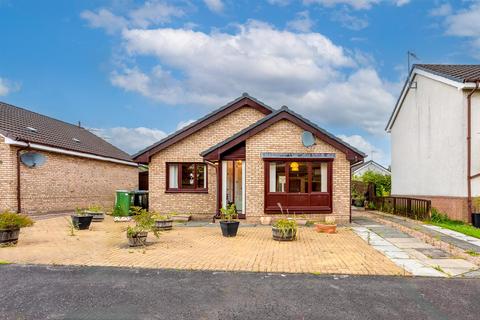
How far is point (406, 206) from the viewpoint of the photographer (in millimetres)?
17062

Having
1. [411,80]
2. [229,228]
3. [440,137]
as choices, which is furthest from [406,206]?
[229,228]

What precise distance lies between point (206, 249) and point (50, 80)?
42.9 feet

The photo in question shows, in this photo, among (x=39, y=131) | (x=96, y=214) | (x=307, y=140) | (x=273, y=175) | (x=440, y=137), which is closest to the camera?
(x=307, y=140)

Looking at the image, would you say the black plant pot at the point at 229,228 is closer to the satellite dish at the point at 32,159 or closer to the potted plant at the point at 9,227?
the potted plant at the point at 9,227

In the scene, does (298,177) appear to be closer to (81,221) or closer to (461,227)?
(461,227)

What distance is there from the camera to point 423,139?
1797 cm

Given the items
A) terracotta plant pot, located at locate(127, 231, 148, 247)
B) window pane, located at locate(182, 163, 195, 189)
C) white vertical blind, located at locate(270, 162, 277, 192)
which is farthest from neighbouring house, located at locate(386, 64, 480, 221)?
terracotta plant pot, located at locate(127, 231, 148, 247)

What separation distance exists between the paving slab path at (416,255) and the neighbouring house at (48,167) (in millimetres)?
14748

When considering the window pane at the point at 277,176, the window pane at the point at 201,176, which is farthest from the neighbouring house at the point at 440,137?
the window pane at the point at 201,176

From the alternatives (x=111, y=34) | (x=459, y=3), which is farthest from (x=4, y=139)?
(x=459, y=3)

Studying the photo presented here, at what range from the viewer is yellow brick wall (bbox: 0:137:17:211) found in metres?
16.3

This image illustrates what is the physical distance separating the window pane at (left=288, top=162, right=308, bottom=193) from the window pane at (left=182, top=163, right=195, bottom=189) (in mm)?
5257

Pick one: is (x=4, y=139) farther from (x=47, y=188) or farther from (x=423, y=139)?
(x=423, y=139)

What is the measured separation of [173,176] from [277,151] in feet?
18.6
